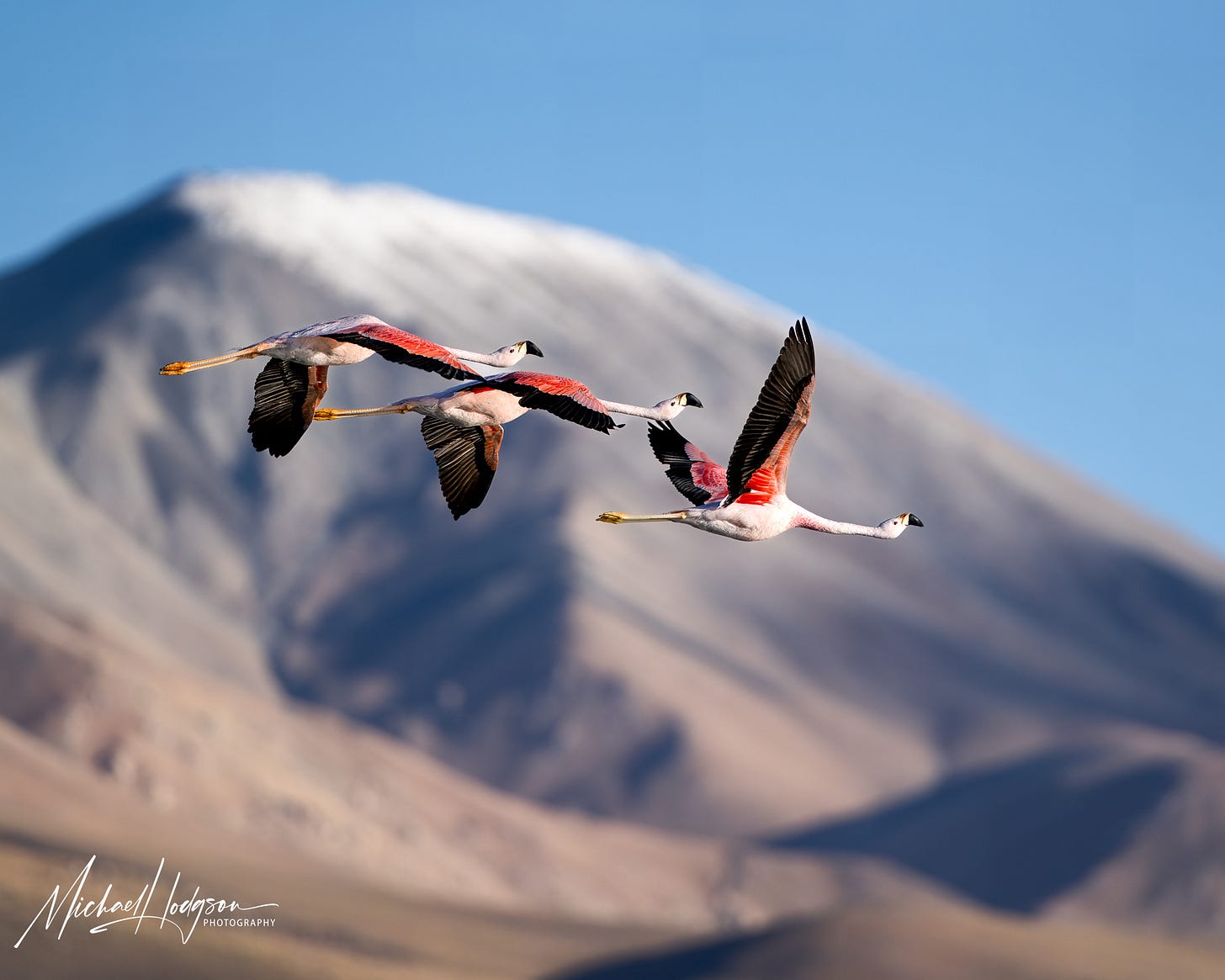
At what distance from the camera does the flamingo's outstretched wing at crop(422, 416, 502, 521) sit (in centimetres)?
1177

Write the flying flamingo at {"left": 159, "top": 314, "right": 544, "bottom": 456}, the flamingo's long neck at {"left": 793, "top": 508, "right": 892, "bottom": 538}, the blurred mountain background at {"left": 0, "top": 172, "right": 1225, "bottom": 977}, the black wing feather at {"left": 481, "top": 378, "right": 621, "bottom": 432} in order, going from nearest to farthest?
the black wing feather at {"left": 481, "top": 378, "right": 621, "bottom": 432}, the flying flamingo at {"left": 159, "top": 314, "right": 544, "bottom": 456}, the flamingo's long neck at {"left": 793, "top": 508, "right": 892, "bottom": 538}, the blurred mountain background at {"left": 0, "top": 172, "right": 1225, "bottom": 977}

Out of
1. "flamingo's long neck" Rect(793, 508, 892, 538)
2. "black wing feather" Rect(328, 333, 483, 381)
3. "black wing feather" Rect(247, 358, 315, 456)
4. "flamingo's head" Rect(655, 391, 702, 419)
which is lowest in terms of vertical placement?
"black wing feather" Rect(247, 358, 315, 456)

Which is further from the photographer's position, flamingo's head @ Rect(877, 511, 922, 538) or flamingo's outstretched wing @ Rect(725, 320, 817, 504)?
flamingo's head @ Rect(877, 511, 922, 538)

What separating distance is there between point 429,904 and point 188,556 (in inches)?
3234

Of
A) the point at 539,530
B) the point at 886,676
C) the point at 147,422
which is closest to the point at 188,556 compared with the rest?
the point at 147,422

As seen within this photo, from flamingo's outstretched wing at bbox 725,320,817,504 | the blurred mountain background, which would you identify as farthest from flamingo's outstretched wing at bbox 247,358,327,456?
the blurred mountain background

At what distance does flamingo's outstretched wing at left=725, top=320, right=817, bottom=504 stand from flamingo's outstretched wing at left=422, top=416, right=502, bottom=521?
1.43 m

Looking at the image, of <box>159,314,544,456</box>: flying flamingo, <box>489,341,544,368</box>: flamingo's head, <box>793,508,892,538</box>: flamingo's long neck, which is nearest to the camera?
<box>159,314,544,456</box>: flying flamingo

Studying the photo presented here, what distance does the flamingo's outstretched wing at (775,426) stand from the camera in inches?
445

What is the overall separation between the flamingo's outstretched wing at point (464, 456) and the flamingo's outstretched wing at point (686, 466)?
1.01 meters

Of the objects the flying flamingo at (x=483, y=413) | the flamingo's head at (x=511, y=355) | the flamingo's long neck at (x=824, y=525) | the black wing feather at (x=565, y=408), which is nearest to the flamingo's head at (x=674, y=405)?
the flying flamingo at (x=483, y=413)

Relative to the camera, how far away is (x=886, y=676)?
16112cm

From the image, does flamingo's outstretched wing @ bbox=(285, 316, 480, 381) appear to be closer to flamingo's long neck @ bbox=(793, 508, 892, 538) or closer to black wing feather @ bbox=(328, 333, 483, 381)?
black wing feather @ bbox=(328, 333, 483, 381)

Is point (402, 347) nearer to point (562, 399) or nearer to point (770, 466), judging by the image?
point (562, 399)
